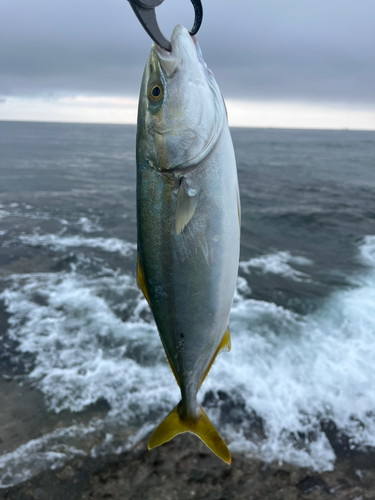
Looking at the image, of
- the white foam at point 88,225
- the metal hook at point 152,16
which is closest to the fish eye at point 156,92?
the metal hook at point 152,16

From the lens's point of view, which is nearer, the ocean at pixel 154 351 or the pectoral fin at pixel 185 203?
the pectoral fin at pixel 185 203

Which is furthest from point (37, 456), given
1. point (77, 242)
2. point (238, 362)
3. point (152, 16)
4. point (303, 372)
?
point (77, 242)

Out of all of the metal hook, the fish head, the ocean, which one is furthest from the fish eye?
the ocean

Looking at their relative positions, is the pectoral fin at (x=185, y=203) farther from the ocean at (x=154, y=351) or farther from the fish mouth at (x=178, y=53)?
the ocean at (x=154, y=351)

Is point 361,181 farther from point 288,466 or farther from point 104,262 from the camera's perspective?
point 288,466

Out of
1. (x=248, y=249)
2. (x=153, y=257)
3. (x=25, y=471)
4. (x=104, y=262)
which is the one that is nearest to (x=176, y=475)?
(x=25, y=471)

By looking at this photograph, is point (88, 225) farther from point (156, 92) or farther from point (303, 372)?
point (156, 92)

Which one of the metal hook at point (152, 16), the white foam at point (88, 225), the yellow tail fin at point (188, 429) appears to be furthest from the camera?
the white foam at point (88, 225)
